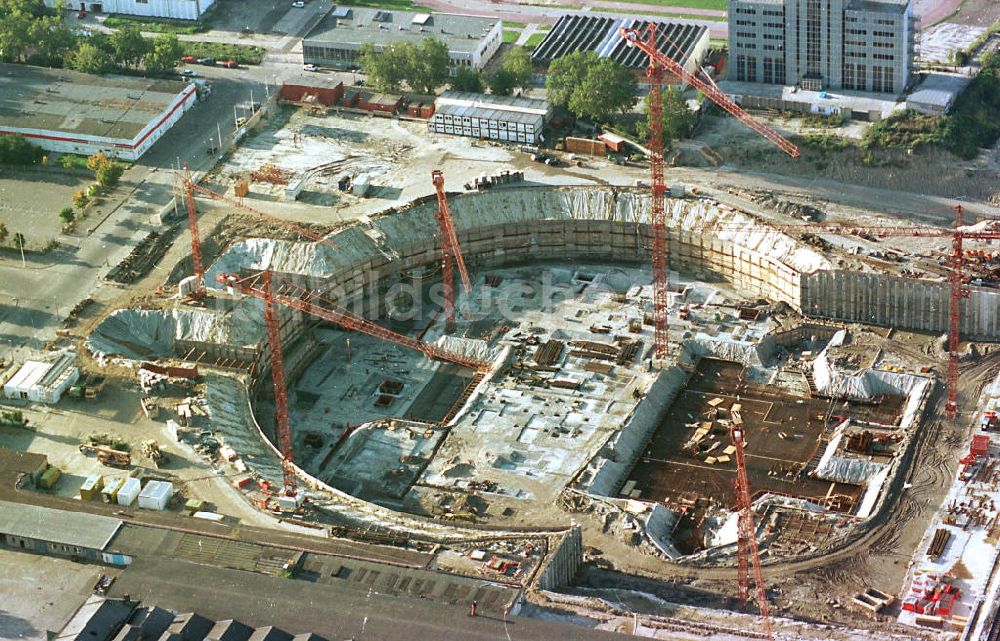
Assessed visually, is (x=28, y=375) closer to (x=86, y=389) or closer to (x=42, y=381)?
(x=42, y=381)

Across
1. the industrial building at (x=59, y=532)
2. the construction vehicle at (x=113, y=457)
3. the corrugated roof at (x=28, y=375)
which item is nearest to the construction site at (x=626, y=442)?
the construction vehicle at (x=113, y=457)

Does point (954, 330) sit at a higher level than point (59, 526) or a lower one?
higher

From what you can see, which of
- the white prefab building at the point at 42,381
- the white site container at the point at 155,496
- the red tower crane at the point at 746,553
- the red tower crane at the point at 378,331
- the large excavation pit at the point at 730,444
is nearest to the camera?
the red tower crane at the point at 746,553

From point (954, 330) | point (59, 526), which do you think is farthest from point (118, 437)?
point (954, 330)

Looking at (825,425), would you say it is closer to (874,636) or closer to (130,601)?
(874,636)

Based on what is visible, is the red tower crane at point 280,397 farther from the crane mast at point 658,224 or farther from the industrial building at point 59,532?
the crane mast at point 658,224
